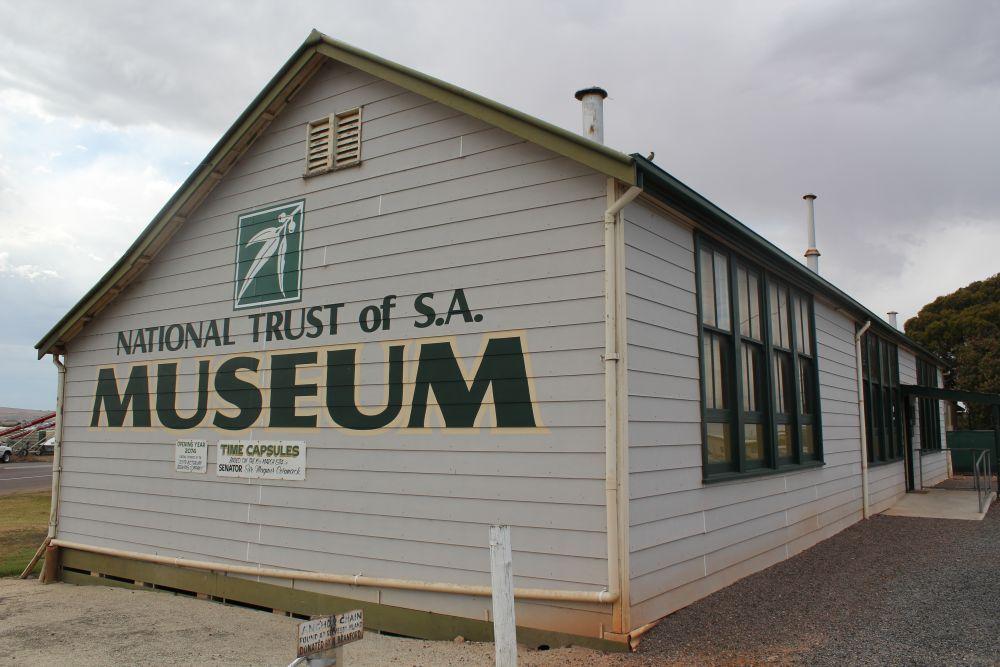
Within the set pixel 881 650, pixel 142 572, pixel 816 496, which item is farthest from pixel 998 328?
pixel 142 572

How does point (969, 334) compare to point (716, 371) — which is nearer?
point (716, 371)

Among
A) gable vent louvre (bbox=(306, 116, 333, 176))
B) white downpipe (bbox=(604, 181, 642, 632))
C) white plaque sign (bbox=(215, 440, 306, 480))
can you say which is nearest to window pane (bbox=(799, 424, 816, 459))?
white downpipe (bbox=(604, 181, 642, 632))

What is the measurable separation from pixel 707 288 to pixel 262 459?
5.05m

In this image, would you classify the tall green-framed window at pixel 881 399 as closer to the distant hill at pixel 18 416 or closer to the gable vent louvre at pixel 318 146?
the gable vent louvre at pixel 318 146

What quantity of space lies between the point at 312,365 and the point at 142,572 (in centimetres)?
380

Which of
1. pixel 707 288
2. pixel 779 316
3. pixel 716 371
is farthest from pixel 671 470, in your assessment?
pixel 779 316

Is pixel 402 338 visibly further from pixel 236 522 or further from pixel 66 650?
pixel 66 650

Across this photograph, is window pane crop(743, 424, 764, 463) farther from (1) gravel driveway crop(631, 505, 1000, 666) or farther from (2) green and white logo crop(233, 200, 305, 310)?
(2) green and white logo crop(233, 200, 305, 310)

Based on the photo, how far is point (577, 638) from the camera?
559 centimetres

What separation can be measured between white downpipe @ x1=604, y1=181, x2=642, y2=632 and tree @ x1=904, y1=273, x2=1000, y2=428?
25323mm

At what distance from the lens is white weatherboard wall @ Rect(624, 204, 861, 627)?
230 inches

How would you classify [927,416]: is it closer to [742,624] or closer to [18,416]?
[742,624]

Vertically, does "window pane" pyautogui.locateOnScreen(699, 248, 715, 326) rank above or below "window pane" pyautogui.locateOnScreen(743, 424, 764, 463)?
above

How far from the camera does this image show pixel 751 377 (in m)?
8.27
